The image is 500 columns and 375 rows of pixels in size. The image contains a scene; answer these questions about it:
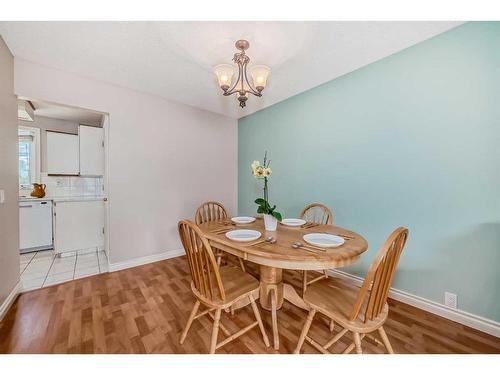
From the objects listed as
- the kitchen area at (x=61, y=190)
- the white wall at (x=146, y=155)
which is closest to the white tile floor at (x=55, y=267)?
the kitchen area at (x=61, y=190)

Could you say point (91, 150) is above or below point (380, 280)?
above

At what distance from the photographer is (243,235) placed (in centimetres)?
149

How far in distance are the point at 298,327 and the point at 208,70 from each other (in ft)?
8.17

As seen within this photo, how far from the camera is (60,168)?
3.37 meters

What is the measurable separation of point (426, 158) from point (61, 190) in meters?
5.14

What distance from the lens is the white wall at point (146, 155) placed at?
2174mm

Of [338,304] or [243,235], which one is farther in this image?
[243,235]

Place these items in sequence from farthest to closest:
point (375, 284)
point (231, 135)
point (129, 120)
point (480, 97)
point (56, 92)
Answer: point (231, 135), point (129, 120), point (56, 92), point (480, 97), point (375, 284)

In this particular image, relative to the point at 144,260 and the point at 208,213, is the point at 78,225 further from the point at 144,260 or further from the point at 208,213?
the point at 208,213

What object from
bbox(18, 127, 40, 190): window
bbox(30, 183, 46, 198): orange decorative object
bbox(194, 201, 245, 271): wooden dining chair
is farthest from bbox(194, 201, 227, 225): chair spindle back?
bbox(18, 127, 40, 190): window

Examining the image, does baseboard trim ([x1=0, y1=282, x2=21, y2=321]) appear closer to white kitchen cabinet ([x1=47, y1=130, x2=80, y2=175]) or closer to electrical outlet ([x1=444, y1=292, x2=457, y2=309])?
white kitchen cabinet ([x1=47, y1=130, x2=80, y2=175])

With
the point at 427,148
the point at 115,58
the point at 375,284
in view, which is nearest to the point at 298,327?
the point at 375,284

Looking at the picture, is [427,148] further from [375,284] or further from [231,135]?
[231,135]

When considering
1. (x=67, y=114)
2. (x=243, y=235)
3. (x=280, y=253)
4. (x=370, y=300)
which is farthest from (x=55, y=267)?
(x=370, y=300)
